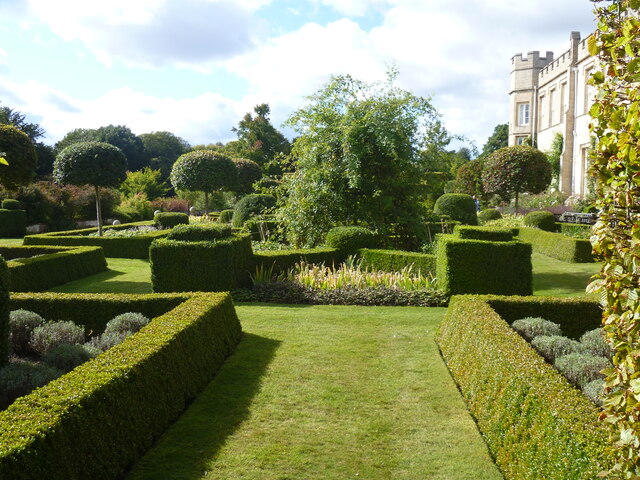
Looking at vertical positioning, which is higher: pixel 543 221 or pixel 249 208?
pixel 249 208

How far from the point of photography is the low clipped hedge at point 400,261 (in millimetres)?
10664

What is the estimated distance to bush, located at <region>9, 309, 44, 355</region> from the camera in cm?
621

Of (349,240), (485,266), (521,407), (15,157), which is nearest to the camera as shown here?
(521,407)

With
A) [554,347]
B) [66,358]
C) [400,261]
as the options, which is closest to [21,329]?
[66,358]

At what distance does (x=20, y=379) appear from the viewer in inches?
184

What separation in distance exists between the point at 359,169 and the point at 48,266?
23.9ft

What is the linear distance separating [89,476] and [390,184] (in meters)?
10.9

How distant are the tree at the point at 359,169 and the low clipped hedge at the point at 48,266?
16.3 ft

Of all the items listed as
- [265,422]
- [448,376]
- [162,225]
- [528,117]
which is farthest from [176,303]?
[528,117]

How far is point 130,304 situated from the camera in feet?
22.9

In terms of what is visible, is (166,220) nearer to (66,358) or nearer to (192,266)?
(192,266)

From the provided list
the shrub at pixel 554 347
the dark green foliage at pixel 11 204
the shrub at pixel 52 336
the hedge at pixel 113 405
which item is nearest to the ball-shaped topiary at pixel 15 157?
the shrub at pixel 52 336

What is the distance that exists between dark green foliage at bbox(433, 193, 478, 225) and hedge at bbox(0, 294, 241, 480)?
15525 mm

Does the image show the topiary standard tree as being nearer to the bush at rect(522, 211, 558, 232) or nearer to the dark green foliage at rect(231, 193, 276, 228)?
the dark green foliage at rect(231, 193, 276, 228)
